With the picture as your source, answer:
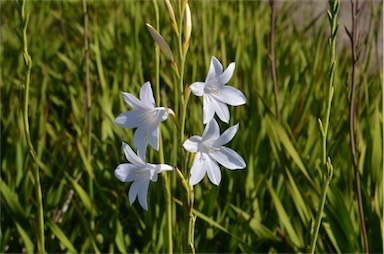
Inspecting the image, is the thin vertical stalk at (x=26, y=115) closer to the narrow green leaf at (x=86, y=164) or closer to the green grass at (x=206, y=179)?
the green grass at (x=206, y=179)

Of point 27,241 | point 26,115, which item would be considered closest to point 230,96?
point 26,115

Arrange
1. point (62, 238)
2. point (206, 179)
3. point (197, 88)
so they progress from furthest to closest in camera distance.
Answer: point (206, 179)
point (62, 238)
point (197, 88)

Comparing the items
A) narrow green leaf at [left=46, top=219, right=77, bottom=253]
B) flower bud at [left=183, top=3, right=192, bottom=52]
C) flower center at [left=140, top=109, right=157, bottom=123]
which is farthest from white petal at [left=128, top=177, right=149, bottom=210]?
narrow green leaf at [left=46, top=219, right=77, bottom=253]

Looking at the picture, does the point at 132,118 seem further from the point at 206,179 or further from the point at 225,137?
the point at 206,179

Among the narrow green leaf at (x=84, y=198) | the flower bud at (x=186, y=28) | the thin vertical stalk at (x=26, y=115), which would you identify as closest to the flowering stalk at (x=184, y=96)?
the flower bud at (x=186, y=28)

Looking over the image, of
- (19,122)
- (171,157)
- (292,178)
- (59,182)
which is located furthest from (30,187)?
(292,178)

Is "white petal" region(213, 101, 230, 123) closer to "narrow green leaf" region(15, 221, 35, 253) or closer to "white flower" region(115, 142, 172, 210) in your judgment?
"white flower" region(115, 142, 172, 210)
